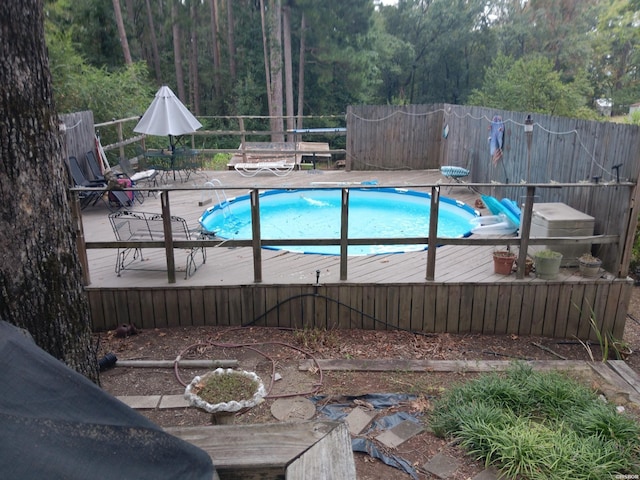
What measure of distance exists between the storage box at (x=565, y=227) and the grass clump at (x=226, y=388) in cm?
343

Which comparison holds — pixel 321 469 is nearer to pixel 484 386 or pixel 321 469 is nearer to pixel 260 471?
pixel 260 471

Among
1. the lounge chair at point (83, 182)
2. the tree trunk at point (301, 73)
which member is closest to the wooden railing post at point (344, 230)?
the lounge chair at point (83, 182)

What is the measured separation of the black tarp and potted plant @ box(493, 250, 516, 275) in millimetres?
4095

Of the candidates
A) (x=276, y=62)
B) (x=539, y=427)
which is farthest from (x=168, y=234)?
(x=276, y=62)

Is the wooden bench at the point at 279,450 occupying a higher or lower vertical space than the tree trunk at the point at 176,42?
lower

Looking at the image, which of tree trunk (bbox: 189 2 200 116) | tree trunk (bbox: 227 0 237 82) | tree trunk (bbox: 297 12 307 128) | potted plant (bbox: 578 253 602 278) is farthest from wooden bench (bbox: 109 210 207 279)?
tree trunk (bbox: 227 0 237 82)

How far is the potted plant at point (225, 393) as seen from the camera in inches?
95.9

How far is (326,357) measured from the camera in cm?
404

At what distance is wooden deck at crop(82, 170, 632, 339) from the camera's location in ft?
14.9

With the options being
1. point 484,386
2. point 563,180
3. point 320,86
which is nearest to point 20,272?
point 484,386

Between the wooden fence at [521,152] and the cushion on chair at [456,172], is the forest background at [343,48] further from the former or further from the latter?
the cushion on chair at [456,172]

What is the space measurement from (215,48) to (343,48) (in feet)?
20.2

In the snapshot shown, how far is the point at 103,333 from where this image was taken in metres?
4.52

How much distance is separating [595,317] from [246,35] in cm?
2130
